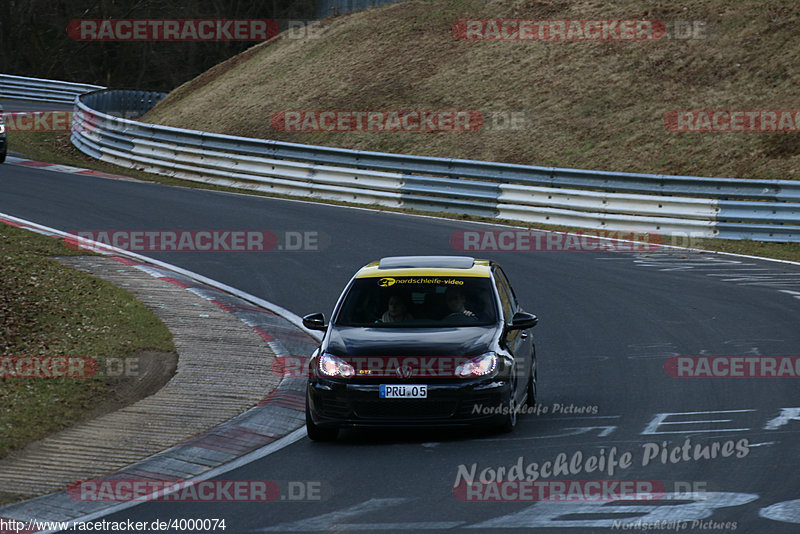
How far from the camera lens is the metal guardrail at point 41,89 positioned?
52.1 metres

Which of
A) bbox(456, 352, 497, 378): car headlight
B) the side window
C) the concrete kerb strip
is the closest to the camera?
the concrete kerb strip

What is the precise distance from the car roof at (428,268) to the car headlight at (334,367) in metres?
1.31

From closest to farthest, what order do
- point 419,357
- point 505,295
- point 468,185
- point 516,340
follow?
point 419,357
point 516,340
point 505,295
point 468,185

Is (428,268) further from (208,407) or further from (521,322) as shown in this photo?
(208,407)

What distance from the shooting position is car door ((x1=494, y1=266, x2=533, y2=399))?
34.4 ft

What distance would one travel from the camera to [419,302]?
428 inches

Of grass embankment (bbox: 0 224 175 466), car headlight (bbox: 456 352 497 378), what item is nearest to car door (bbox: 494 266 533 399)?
car headlight (bbox: 456 352 497 378)

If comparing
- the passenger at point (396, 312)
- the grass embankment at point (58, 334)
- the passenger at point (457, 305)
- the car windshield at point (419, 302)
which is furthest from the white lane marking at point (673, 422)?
the grass embankment at point (58, 334)

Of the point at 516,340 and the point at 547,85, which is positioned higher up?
the point at 547,85

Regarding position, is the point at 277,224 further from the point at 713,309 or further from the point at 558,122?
the point at 558,122

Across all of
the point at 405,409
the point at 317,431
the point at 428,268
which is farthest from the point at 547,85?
the point at 405,409

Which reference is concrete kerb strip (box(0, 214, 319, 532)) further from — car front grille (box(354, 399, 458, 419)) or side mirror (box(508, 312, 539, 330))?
side mirror (box(508, 312, 539, 330))

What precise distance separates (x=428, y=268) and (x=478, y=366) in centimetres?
166

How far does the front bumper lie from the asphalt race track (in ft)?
0.72
